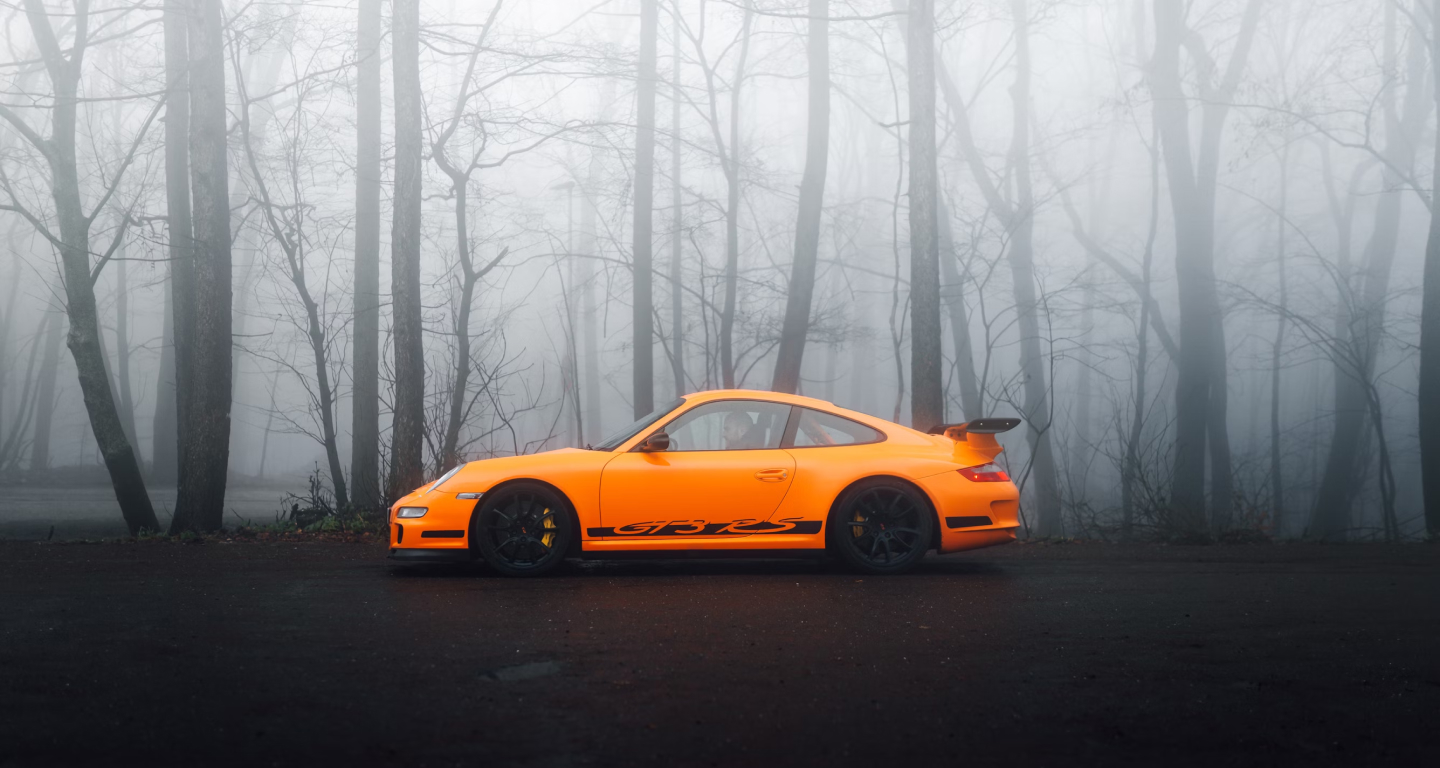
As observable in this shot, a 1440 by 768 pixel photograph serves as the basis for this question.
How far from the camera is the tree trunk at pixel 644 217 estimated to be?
784 inches

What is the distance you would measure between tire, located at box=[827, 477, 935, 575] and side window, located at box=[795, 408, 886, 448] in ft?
1.17

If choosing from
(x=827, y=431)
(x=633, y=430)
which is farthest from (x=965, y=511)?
(x=633, y=430)

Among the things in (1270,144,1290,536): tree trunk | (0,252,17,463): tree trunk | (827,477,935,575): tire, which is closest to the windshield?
(827,477,935,575): tire

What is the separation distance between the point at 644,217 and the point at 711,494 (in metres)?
13.5

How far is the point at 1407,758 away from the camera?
3.58m

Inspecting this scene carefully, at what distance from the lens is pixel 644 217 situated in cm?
2069

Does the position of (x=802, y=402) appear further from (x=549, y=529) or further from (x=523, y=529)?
(x=523, y=529)

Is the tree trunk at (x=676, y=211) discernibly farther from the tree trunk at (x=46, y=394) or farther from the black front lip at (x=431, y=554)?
the tree trunk at (x=46, y=394)

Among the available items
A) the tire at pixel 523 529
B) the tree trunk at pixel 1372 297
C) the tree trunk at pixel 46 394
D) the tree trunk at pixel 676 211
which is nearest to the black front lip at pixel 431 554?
the tire at pixel 523 529

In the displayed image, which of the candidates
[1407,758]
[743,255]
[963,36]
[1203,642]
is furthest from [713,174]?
[1407,758]

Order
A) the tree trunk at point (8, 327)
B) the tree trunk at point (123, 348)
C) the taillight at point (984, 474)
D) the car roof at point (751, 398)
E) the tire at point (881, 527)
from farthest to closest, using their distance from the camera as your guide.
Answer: the tree trunk at point (123, 348)
the tree trunk at point (8, 327)
the car roof at point (751, 398)
the taillight at point (984, 474)
the tire at point (881, 527)

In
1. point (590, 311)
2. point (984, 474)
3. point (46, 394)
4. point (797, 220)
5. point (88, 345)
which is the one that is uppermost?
point (590, 311)

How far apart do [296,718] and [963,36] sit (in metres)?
27.0

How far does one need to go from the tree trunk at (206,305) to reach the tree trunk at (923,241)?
795 centimetres
